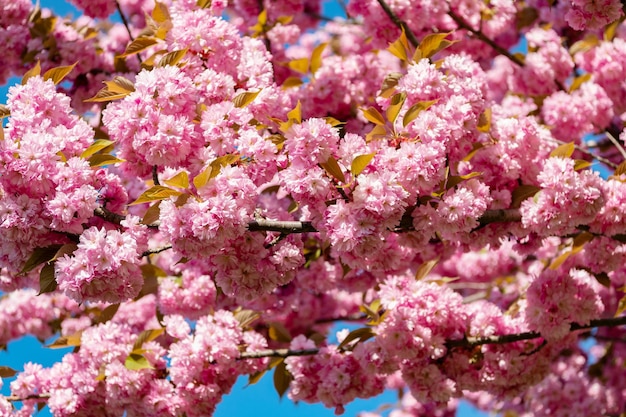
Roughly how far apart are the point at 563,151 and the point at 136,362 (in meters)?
2.33

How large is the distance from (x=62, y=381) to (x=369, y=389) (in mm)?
1659

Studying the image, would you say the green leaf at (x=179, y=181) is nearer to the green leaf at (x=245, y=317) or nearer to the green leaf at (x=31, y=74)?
the green leaf at (x=31, y=74)

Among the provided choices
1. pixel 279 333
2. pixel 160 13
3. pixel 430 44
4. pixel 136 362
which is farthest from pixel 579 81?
pixel 136 362

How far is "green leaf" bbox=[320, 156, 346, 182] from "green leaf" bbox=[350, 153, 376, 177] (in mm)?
54

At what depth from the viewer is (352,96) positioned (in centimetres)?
481

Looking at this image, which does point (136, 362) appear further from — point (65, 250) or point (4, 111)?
point (4, 111)

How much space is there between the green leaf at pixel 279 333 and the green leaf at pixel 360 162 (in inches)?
78.2

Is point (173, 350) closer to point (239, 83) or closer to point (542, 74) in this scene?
point (239, 83)

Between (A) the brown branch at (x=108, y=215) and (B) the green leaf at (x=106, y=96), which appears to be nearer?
(A) the brown branch at (x=108, y=215)

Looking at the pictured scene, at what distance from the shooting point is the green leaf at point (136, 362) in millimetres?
3906

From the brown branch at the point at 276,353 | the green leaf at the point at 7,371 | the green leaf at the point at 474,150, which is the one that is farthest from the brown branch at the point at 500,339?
the green leaf at the point at 7,371

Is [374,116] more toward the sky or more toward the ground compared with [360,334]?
more toward the sky

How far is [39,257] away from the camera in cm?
303

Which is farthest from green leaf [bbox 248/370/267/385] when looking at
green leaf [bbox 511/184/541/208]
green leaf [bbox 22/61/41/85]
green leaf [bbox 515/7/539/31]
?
green leaf [bbox 515/7/539/31]
